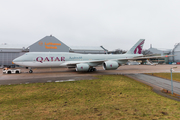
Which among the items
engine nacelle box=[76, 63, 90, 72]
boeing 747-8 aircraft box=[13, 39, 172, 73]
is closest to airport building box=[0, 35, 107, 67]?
boeing 747-8 aircraft box=[13, 39, 172, 73]

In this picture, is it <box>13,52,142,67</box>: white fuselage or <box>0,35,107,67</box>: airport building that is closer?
<box>13,52,142,67</box>: white fuselage

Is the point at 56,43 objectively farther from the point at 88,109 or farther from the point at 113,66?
the point at 88,109

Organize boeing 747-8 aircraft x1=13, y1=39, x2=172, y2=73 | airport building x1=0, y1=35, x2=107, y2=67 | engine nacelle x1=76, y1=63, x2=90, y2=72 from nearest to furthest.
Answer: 1. engine nacelle x1=76, y1=63, x2=90, y2=72
2. boeing 747-8 aircraft x1=13, y1=39, x2=172, y2=73
3. airport building x1=0, y1=35, x2=107, y2=67

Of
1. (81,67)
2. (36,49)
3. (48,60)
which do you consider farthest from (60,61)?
(36,49)

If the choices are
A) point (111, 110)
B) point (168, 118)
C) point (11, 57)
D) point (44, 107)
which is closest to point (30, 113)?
point (44, 107)

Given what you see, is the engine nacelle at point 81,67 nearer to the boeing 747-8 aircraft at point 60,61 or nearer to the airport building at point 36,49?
the boeing 747-8 aircraft at point 60,61

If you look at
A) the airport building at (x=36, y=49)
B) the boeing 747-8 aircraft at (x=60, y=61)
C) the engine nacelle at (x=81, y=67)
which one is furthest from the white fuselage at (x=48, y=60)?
the airport building at (x=36, y=49)

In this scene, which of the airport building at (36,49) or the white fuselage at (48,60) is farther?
the airport building at (36,49)

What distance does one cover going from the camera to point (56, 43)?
104 feet

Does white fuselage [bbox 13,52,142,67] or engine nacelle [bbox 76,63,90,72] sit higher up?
white fuselage [bbox 13,52,142,67]

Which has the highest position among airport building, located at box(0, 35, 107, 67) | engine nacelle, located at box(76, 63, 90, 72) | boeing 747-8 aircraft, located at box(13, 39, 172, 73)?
airport building, located at box(0, 35, 107, 67)

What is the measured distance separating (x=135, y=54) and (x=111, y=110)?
2232cm

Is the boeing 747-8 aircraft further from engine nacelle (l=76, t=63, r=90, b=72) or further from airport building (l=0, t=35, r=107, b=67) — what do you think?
airport building (l=0, t=35, r=107, b=67)

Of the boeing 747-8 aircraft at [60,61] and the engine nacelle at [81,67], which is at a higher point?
the boeing 747-8 aircraft at [60,61]
